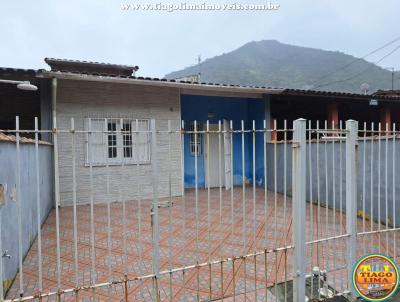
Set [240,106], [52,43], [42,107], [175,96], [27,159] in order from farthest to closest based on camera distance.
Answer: [52,43] → [240,106] → [175,96] → [42,107] → [27,159]

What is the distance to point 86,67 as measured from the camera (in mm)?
10914

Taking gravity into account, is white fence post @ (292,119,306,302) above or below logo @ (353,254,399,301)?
above

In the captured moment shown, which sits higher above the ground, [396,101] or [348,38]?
[348,38]

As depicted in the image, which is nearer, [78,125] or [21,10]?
[78,125]

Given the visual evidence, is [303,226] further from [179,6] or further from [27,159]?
[179,6]

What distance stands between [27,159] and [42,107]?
3.47m

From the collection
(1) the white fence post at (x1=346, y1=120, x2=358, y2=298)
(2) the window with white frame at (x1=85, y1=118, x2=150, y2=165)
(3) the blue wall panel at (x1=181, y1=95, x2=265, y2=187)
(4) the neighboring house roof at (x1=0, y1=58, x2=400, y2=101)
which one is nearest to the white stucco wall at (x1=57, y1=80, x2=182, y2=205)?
(2) the window with white frame at (x1=85, y1=118, x2=150, y2=165)

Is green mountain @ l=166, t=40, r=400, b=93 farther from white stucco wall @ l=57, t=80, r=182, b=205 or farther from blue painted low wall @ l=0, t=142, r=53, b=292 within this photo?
blue painted low wall @ l=0, t=142, r=53, b=292

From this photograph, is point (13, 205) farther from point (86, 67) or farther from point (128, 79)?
point (86, 67)

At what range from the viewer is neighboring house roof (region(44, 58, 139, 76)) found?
10281 millimetres

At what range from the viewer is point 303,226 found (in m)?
2.95

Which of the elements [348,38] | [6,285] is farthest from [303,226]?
[348,38]

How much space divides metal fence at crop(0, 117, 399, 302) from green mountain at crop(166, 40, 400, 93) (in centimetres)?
2237

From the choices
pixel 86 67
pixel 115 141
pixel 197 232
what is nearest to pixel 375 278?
pixel 197 232
